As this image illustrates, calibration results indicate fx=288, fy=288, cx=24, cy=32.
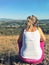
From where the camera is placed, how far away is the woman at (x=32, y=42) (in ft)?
22.0

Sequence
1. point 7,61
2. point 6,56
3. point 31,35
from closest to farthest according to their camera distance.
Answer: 1. point 31,35
2. point 7,61
3. point 6,56

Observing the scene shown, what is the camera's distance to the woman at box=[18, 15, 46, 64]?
670 centimetres

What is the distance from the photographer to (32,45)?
6.70m

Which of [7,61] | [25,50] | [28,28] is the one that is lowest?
[7,61]

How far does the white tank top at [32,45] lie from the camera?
6.69 m

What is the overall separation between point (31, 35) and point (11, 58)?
1.66 metres

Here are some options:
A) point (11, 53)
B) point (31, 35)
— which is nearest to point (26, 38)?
point (31, 35)

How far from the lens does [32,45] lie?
670 centimetres

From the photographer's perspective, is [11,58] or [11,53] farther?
[11,53]

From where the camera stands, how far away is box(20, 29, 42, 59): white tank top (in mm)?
6691

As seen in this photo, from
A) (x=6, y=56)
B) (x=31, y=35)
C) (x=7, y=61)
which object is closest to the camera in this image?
(x=31, y=35)

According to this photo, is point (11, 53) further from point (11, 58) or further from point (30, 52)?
point (30, 52)

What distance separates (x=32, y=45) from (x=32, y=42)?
0.23ft

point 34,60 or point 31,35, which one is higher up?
point 31,35
